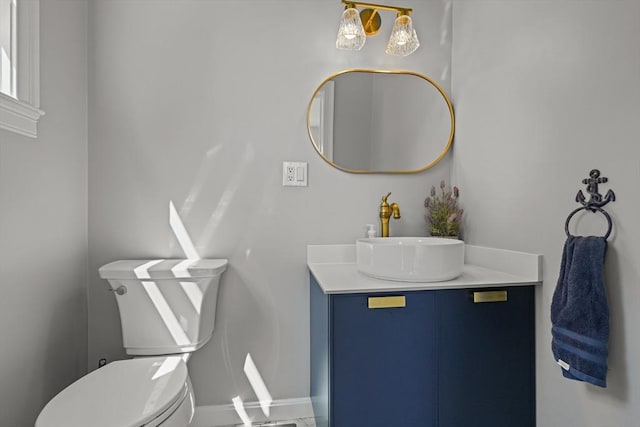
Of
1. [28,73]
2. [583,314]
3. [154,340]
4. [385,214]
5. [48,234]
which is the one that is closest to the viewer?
[583,314]

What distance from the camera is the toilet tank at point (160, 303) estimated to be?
1.40 metres

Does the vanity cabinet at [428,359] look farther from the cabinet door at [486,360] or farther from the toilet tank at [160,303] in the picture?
the toilet tank at [160,303]

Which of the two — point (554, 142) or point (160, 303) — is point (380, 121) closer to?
point (554, 142)

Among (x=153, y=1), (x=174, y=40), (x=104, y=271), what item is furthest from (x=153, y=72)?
(x=104, y=271)

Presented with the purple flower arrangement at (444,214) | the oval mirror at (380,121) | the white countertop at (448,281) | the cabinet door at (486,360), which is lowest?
the cabinet door at (486,360)

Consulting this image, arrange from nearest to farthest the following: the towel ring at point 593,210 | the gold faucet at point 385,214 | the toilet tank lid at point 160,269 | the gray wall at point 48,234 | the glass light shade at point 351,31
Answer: the towel ring at point 593,210
the gray wall at point 48,234
the toilet tank lid at point 160,269
the glass light shade at point 351,31
the gold faucet at point 385,214

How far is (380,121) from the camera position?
1.76 metres

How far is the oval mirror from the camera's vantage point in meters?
1.72

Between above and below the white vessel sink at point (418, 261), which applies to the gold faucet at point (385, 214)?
above

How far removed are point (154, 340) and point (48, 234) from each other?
1.92 ft

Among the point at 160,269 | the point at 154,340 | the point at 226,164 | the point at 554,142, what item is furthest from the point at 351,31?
the point at 154,340

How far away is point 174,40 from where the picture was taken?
5.32 feet

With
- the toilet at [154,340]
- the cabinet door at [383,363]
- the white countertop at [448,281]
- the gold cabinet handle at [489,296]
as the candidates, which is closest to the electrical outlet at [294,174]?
the white countertop at [448,281]

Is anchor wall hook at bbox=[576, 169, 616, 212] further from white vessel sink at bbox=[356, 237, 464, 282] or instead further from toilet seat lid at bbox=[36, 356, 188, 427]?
toilet seat lid at bbox=[36, 356, 188, 427]
